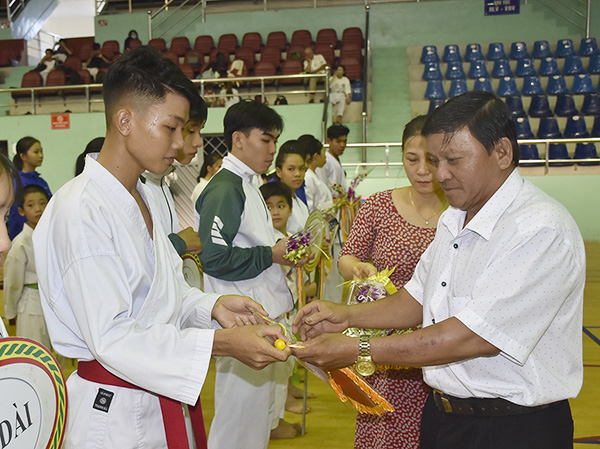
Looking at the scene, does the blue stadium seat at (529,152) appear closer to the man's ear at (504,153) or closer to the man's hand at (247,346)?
the man's ear at (504,153)

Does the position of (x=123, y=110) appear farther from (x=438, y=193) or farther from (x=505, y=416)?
(x=438, y=193)

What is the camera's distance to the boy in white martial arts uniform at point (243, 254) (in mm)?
2701

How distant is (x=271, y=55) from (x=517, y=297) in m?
12.1

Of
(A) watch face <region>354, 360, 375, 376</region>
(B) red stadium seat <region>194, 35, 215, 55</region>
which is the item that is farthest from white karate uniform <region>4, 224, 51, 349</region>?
(B) red stadium seat <region>194, 35, 215, 55</region>

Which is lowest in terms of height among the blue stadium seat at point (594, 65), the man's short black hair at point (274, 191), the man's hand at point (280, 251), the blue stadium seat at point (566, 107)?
the man's hand at point (280, 251)

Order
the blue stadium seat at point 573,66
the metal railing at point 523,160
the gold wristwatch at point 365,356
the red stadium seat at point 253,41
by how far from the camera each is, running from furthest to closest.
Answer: the red stadium seat at point 253,41, the blue stadium seat at point 573,66, the metal railing at point 523,160, the gold wristwatch at point 365,356

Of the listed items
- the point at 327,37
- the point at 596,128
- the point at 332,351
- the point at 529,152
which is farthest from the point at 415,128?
the point at 327,37

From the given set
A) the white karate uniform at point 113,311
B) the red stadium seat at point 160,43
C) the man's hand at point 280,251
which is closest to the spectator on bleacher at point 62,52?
the red stadium seat at point 160,43

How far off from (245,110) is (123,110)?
4.68ft

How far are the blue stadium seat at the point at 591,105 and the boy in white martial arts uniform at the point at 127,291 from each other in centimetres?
1085

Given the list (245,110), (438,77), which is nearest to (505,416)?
Result: (245,110)

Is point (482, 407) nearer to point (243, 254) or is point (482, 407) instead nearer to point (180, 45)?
point (243, 254)

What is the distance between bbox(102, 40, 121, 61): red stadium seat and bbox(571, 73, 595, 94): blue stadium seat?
A: 32.2 feet

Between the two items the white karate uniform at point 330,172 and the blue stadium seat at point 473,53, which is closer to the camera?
the white karate uniform at point 330,172
